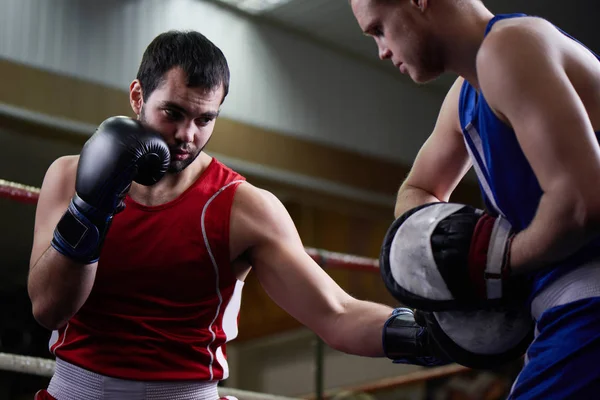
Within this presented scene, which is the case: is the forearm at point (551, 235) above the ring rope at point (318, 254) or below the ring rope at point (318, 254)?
above

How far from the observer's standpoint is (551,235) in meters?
1.12

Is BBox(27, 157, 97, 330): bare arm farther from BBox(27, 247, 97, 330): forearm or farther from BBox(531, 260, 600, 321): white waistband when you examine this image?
BBox(531, 260, 600, 321): white waistband

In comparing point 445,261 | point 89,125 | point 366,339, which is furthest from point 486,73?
point 89,125

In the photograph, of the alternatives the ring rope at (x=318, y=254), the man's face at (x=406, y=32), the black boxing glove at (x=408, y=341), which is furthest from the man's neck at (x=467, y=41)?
the ring rope at (x=318, y=254)

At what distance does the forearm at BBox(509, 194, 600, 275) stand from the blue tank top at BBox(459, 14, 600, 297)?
0.07m

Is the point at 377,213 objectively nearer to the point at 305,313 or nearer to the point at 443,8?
the point at 305,313

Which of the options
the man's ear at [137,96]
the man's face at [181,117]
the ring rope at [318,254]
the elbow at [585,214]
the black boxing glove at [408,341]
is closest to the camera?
the elbow at [585,214]

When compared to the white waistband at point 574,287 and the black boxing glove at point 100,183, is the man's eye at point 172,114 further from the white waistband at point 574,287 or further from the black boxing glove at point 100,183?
the white waistband at point 574,287

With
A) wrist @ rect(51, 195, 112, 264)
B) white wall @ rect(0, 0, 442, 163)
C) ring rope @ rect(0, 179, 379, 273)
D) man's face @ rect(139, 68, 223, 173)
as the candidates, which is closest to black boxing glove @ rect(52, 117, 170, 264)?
wrist @ rect(51, 195, 112, 264)

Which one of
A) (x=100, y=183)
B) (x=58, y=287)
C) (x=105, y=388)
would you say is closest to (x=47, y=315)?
(x=58, y=287)

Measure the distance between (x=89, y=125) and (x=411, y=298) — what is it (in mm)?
4124

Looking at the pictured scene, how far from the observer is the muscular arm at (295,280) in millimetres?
1735

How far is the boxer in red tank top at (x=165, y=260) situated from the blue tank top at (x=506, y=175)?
1.24 ft

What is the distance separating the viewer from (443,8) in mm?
1281
